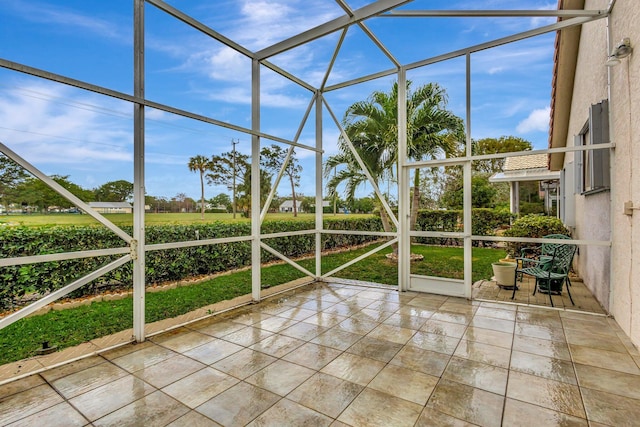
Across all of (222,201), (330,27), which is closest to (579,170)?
(330,27)

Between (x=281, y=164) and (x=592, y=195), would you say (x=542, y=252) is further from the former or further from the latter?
(x=281, y=164)

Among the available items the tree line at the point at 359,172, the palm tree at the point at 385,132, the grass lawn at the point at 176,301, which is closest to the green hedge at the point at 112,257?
the grass lawn at the point at 176,301

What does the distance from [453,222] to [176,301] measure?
443 centimetres

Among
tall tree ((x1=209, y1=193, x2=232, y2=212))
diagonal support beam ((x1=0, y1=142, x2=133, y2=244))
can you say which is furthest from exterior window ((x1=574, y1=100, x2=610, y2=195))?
diagonal support beam ((x1=0, y1=142, x2=133, y2=244))

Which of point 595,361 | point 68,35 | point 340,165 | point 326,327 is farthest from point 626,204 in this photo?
point 68,35

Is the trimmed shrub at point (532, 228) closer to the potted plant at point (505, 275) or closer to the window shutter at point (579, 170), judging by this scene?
the window shutter at point (579, 170)

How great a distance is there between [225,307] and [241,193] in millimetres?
1756

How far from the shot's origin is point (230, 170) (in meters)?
5.00

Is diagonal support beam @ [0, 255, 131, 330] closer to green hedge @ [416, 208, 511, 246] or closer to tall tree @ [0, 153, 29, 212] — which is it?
tall tree @ [0, 153, 29, 212]

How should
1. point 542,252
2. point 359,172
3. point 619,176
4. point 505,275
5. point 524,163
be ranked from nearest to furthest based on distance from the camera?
1. point 619,176
2. point 505,275
3. point 542,252
4. point 359,172
5. point 524,163

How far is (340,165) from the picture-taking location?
6.79 meters

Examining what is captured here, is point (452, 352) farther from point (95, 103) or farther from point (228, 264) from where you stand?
point (228, 264)

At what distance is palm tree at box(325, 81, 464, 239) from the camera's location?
599 cm

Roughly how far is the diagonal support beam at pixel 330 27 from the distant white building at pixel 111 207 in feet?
9.36
